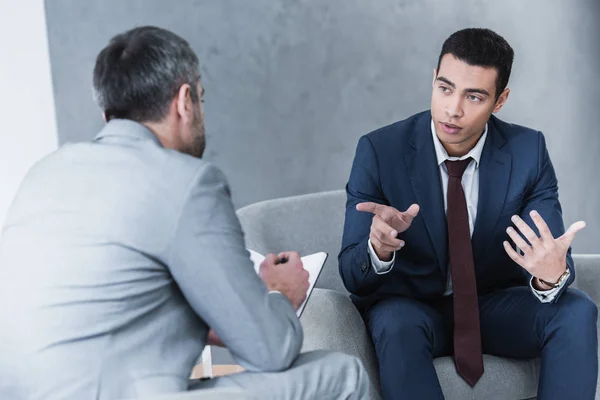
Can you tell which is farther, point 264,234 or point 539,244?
point 264,234

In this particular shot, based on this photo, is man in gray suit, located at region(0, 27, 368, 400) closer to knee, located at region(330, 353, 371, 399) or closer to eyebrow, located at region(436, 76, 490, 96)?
knee, located at region(330, 353, 371, 399)

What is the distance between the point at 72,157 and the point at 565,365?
132 centimetres

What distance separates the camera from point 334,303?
2.33m

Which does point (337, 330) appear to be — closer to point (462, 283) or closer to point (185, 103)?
point (462, 283)

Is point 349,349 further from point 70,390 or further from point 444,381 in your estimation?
point 70,390

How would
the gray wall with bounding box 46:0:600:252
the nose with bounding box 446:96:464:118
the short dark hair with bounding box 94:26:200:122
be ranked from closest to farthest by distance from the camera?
1. the short dark hair with bounding box 94:26:200:122
2. the nose with bounding box 446:96:464:118
3. the gray wall with bounding box 46:0:600:252

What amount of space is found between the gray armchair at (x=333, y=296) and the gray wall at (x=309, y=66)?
2.07 ft

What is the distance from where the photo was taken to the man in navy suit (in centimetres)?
227

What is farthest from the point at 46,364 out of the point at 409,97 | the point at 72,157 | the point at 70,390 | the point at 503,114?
the point at 503,114

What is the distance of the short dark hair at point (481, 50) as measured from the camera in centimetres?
248

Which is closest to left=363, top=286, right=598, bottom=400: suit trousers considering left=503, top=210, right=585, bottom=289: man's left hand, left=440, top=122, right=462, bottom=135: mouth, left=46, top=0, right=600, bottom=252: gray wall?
left=503, top=210, right=585, bottom=289: man's left hand

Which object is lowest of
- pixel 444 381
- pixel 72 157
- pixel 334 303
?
pixel 444 381

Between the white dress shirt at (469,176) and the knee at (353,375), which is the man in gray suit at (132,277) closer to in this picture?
the knee at (353,375)

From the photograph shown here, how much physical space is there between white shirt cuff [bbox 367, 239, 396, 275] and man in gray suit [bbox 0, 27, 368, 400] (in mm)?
609
